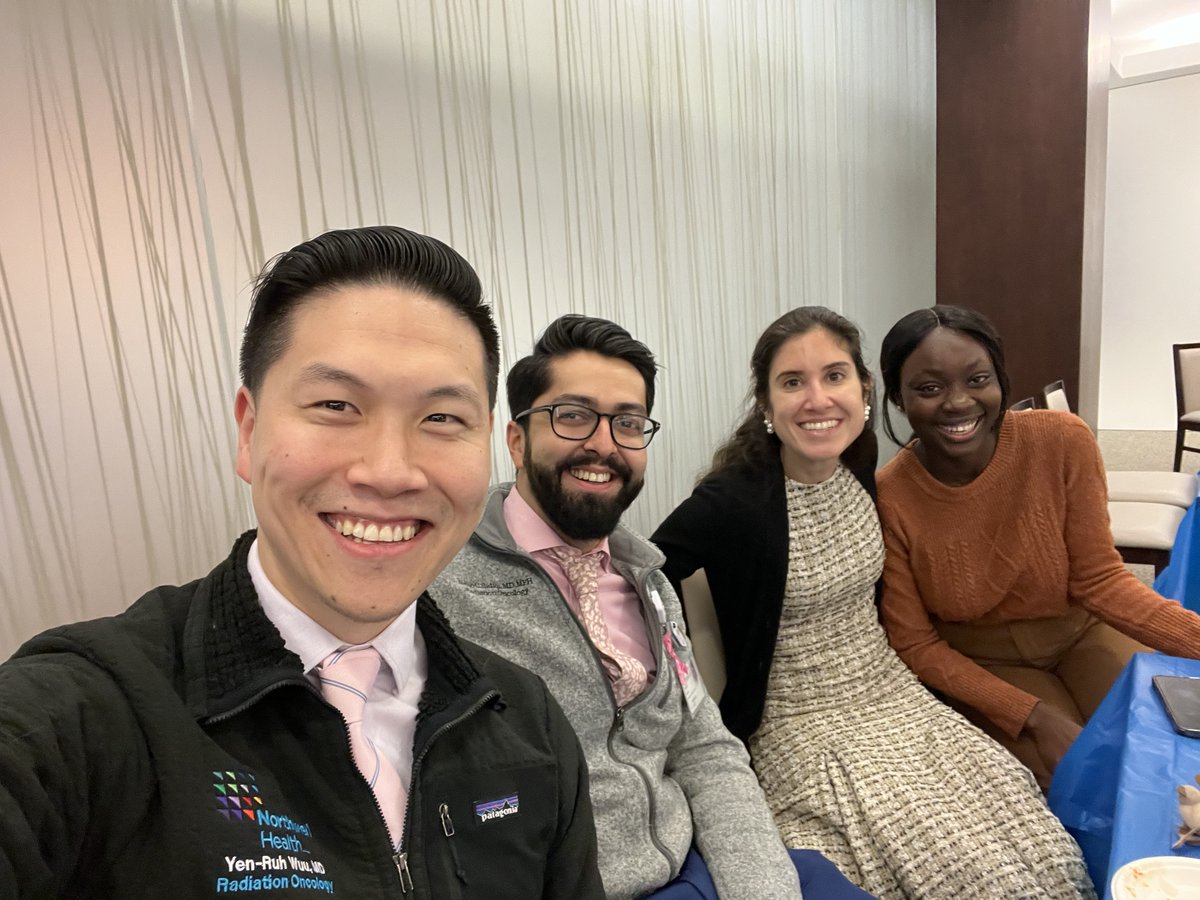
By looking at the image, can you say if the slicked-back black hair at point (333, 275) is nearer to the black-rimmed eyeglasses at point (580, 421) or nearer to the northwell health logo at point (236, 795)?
the northwell health logo at point (236, 795)

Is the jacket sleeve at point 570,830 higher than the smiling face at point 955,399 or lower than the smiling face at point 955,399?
lower

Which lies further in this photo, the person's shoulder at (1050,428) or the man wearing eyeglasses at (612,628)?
the person's shoulder at (1050,428)

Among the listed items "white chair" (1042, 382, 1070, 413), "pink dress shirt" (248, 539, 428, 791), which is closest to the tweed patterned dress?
"pink dress shirt" (248, 539, 428, 791)

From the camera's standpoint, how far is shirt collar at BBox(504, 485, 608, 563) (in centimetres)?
138

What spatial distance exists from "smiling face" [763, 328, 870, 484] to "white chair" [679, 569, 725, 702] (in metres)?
0.37

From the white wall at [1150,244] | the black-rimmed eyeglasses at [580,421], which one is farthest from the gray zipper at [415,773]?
the white wall at [1150,244]

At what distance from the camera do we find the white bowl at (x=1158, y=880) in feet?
2.77

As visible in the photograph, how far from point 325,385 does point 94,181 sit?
80 cm

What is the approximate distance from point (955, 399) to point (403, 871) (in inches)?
65.1

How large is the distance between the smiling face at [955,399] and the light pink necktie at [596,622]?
1.00 m

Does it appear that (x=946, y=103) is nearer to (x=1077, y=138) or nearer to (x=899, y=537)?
(x=1077, y=138)

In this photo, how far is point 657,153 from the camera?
2301 millimetres

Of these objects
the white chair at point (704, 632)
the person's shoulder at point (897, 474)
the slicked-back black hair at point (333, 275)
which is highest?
the slicked-back black hair at point (333, 275)

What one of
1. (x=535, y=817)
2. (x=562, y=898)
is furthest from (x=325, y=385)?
(x=562, y=898)
